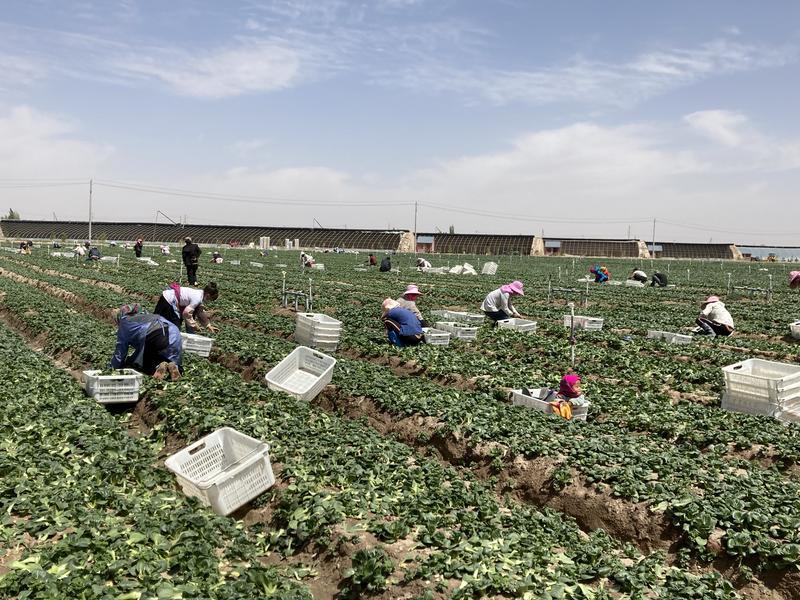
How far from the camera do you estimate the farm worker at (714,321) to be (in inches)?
707

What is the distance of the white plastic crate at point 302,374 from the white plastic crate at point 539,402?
3072mm

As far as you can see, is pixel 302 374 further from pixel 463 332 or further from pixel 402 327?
pixel 463 332

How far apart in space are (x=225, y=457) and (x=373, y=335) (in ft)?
28.6

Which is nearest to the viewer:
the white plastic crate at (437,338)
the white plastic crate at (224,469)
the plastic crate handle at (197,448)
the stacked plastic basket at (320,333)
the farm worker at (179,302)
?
the white plastic crate at (224,469)

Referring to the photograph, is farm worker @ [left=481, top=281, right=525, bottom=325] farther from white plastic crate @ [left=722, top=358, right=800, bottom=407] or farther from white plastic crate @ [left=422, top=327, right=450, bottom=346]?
white plastic crate @ [left=722, top=358, right=800, bottom=407]

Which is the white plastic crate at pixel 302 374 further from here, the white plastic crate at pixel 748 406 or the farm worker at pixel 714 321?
the farm worker at pixel 714 321

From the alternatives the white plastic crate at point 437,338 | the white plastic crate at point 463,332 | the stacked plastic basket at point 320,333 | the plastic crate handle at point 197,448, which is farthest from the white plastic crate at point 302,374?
the white plastic crate at point 463,332

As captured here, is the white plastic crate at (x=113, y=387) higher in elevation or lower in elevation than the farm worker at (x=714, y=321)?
lower

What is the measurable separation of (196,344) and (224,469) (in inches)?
243

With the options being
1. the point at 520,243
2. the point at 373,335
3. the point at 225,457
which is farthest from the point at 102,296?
the point at 520,243

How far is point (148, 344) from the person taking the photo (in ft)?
37.6

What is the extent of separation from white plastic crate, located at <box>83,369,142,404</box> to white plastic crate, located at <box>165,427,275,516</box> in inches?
114

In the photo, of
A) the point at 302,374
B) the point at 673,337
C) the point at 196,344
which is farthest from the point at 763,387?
the point at 196,344

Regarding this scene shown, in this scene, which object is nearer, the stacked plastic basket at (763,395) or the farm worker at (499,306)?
the stacked plastic basket at (763,395)
